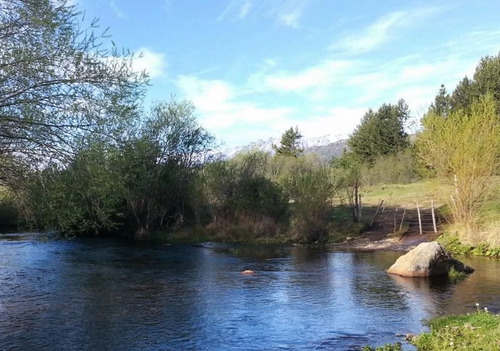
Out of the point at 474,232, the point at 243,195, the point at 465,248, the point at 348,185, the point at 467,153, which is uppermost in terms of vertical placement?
the point at 467,153

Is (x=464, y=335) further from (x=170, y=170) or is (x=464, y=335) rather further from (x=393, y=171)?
(x=393, y=171)

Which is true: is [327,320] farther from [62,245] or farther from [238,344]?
[62,245]

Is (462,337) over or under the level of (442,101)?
under

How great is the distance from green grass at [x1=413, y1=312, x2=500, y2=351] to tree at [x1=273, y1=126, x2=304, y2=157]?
71.4 meters

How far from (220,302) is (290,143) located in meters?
68.6

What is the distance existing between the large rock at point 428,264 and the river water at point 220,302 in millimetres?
685

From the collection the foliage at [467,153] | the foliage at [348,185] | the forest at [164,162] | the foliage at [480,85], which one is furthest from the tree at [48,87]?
the foliage at [480,85]

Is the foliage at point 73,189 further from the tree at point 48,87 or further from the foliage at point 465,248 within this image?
Answer: the foliage at point 465,248

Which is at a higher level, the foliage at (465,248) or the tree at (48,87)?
the tree at (48,87)

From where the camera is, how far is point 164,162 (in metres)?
40.3

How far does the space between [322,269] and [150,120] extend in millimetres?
21317

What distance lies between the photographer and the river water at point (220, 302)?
1168 centimetres

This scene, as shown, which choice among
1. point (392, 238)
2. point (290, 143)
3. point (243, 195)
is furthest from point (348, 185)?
point (290, 143)

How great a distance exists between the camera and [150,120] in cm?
3816
